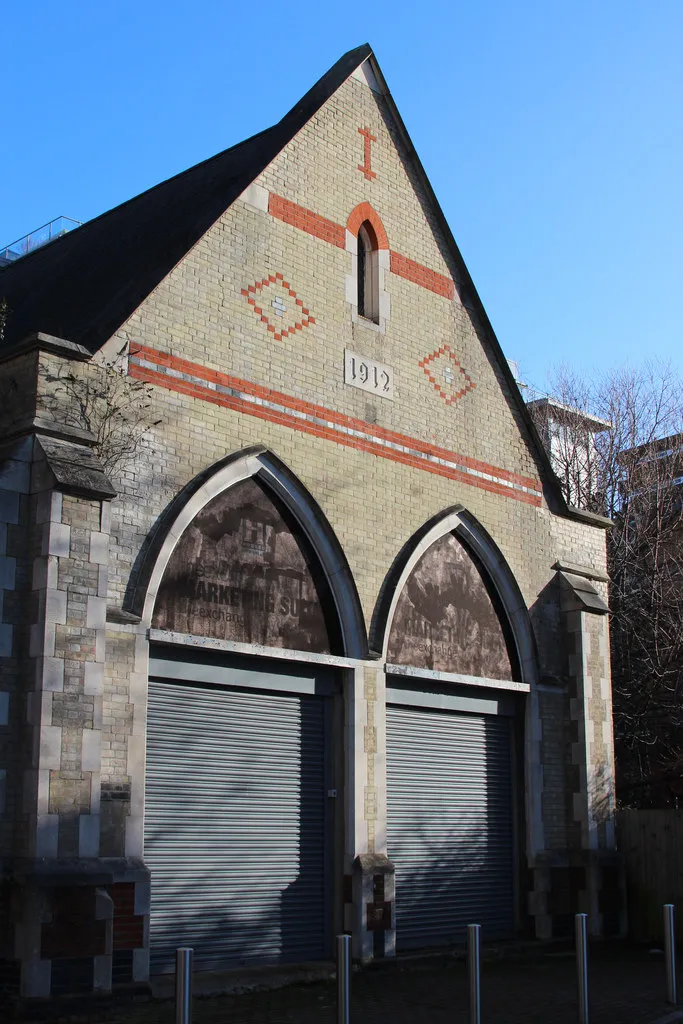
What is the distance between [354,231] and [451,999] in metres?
9.59

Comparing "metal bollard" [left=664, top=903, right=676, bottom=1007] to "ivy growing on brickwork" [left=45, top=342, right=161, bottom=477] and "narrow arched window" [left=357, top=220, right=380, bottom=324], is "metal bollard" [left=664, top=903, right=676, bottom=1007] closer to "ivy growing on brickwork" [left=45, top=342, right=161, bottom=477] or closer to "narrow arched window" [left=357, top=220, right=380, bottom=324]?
"ivy growing on brickwork" [left=45, top=342, right=161, bottom=477]

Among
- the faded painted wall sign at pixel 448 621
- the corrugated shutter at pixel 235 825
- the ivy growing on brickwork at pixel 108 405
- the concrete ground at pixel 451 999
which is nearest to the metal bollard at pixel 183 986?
the concrete ground at pixel 451 999

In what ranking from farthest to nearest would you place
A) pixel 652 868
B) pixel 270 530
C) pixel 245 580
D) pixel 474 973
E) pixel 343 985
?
pixel 652 868 → pixel 270 530 → pixel 245 580 → pixel 474 973 → pixel 343 985

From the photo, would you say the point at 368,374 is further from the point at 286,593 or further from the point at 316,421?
the point at 286,593

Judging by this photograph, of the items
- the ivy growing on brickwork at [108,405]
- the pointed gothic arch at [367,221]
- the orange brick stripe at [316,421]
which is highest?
the pointed gothic arch at [367,221]

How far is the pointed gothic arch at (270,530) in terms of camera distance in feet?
40.3

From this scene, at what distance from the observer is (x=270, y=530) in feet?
45.6

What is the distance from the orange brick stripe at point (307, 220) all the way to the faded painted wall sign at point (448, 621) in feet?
14.1

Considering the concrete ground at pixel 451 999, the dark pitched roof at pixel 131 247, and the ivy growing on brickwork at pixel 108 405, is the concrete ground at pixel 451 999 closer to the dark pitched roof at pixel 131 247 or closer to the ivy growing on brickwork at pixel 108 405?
the ivy growing on brickwork at pixel 108 405

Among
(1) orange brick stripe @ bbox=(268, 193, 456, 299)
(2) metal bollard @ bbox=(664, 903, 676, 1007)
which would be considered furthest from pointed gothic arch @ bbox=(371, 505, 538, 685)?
(2) metal bollard @ bbox=(664, 903, 676, 1007)

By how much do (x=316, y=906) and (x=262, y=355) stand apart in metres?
6.48

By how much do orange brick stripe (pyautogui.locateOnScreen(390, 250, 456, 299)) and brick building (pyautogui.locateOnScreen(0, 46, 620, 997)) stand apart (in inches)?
2.0

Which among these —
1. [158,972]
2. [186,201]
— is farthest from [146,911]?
[186,201]

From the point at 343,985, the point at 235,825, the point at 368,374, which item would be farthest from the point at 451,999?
the point at 368,374
